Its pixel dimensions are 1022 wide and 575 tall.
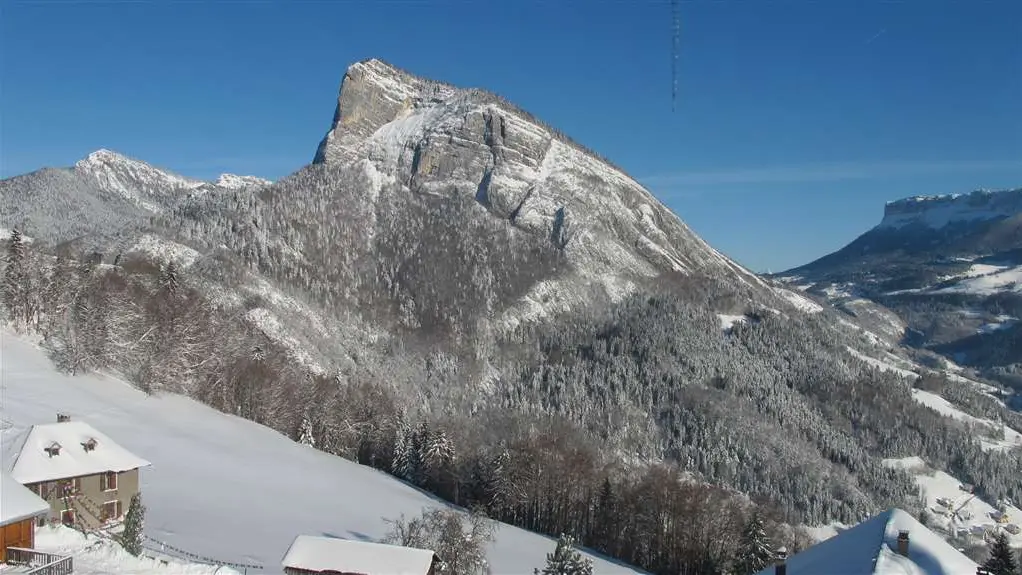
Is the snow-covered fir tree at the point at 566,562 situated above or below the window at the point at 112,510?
below

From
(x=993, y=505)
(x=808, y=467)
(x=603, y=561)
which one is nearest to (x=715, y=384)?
(x=808, y=467)

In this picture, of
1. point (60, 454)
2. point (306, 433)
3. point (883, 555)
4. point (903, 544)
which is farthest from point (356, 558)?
point (306, 433)

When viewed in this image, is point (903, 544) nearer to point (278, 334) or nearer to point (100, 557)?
point (100, 557)

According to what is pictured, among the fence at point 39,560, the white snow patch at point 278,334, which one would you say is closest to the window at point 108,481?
the fence at point 39,560

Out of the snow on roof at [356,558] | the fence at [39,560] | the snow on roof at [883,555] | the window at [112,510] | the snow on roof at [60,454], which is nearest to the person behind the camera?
the fence at [39,560]

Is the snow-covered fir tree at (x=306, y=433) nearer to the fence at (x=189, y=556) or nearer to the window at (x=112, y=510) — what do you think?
the window at (x=112, y=510)

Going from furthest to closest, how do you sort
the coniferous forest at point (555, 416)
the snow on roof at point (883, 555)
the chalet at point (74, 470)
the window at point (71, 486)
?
the coniferous forest at point (555, 416) → the window at point (71, 486) → the chalet at point (74, 470) → the snow on roof at point (883, 555)
